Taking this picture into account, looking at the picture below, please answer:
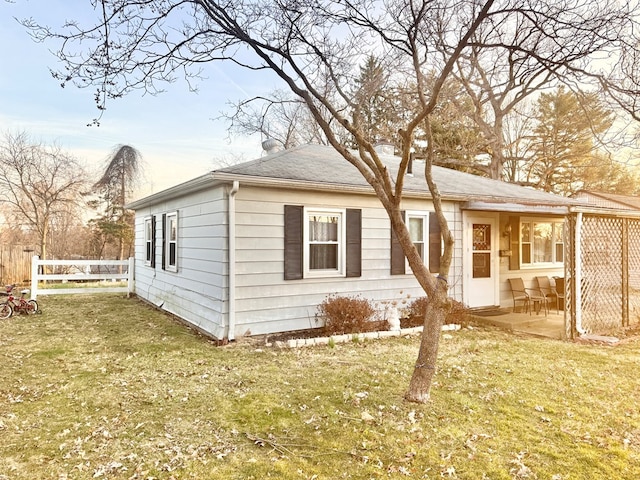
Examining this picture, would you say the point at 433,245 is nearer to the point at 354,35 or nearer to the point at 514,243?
the point at 514,243

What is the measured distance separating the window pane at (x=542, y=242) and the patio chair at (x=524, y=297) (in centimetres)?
107

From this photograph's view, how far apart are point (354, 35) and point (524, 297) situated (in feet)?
25.3

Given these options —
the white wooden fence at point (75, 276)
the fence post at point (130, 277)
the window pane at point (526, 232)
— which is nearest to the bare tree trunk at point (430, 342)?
the window pane at point (526, 232)

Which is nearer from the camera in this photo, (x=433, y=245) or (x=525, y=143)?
(x=433, y=245)

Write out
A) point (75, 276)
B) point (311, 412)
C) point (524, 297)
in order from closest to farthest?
1. point (311, 412)
2. point (524, 297)
3. point (75, 276)

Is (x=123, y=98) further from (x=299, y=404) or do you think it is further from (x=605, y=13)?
(x=605, y=13)

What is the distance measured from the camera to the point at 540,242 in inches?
439

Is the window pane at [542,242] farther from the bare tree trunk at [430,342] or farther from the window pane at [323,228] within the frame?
the bare tree trunk at [430,342]

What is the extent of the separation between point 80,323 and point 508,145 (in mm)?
20890

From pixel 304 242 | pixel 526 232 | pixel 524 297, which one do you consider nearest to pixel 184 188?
pixel 304 242

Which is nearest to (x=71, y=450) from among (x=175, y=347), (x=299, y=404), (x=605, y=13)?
(x=299, y=404)

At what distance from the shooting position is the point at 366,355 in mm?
6180

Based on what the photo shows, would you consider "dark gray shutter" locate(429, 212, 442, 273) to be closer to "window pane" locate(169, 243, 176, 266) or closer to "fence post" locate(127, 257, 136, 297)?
"window pane" locate(169, 243, 176, 266)

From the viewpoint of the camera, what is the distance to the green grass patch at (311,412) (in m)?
3.14
